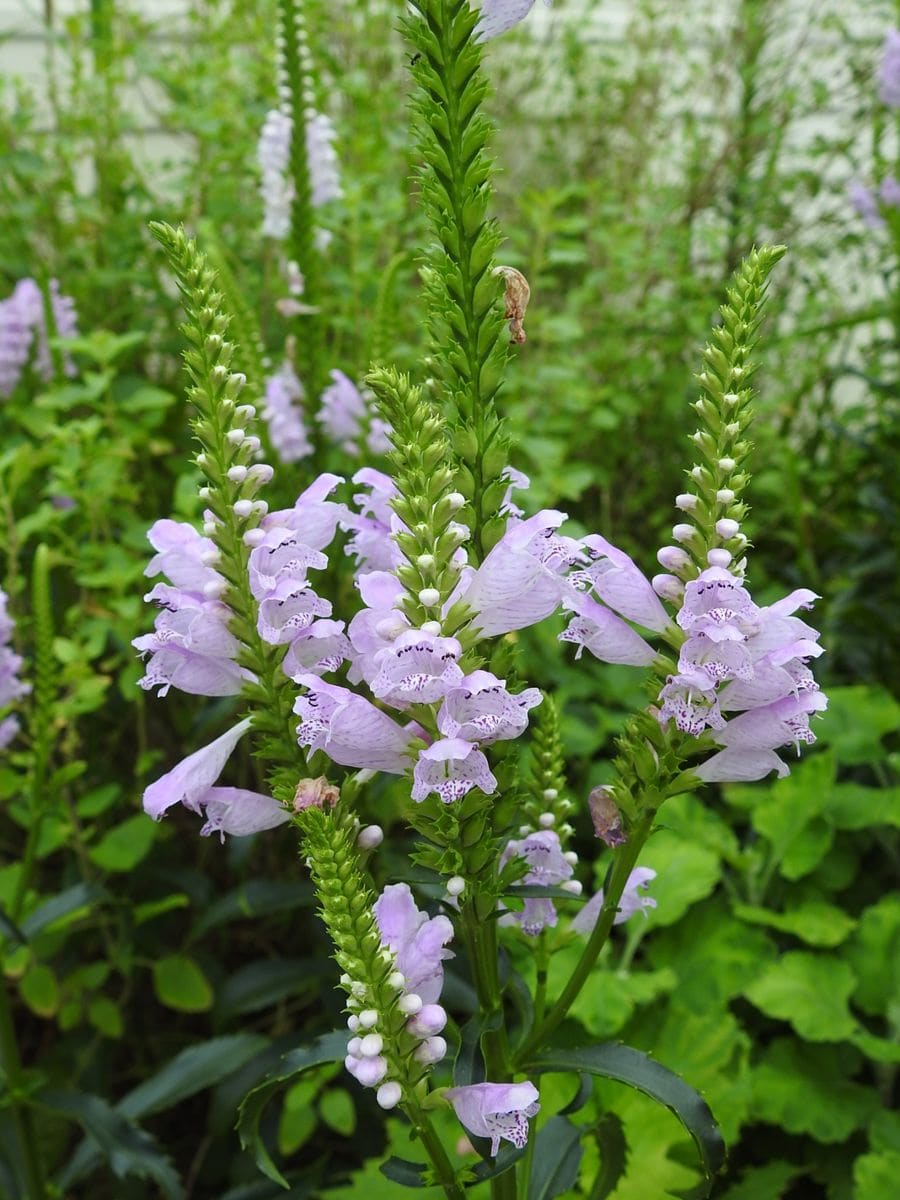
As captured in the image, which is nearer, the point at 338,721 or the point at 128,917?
the point at 338,721

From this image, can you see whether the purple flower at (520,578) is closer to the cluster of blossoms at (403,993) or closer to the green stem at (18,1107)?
the cluster of blossoms at (403,993)

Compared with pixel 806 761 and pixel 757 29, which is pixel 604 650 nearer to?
pixel 806 761

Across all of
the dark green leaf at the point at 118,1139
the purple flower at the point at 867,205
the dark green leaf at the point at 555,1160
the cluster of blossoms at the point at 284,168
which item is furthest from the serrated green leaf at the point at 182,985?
the purple flower at the point at 867,205

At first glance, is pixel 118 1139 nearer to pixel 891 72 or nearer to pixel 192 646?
pixel 192 646

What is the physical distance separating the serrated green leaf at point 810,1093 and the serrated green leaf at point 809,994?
0.16ft

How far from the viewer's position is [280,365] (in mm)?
2221

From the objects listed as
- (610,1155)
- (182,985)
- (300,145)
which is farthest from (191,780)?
(300,145)

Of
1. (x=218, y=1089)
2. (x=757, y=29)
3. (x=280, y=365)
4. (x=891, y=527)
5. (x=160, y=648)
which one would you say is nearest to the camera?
(x=160, y=648)

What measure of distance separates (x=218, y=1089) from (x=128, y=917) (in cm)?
38

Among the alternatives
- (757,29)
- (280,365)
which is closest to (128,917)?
(280,365)

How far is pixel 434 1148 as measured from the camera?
0.80m

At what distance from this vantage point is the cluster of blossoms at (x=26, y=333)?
221cm

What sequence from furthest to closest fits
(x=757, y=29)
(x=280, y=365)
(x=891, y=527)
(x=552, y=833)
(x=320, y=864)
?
(x=757, y=29)
(x=891, y=527)
(x=280, y=365)
(x=552, y=833)
(x=320, y=864)

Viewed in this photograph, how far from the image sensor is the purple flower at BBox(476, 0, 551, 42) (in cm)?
75
